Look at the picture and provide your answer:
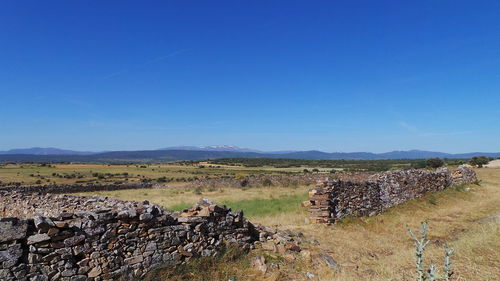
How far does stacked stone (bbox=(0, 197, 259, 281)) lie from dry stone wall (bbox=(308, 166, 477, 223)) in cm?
629

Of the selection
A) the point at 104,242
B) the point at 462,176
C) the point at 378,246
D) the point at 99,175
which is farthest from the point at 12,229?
the point at 99,175

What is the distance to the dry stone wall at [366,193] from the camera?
1448 centimetres

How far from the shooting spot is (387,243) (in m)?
11.8

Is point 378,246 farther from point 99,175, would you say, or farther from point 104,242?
point 99,175

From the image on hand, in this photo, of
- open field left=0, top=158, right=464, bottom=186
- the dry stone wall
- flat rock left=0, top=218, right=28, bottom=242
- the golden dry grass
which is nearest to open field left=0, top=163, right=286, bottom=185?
open field left=0, top=158, right=464, bottom=186

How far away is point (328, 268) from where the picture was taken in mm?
8711

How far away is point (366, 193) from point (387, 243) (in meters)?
5.21

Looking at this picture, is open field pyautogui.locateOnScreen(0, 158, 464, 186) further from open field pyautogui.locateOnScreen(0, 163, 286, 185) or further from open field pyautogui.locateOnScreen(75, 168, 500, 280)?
open field pyautogui.locateOnScreen(75, 168, 500, 280)

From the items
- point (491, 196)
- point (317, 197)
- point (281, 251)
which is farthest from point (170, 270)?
point (491, 196)

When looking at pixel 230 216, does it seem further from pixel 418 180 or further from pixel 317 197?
pixel 418 180

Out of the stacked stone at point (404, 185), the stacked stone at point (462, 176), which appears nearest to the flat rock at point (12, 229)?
the stacked stone at point (404, 185)

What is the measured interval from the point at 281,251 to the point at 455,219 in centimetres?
1099

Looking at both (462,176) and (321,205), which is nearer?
(321,205)

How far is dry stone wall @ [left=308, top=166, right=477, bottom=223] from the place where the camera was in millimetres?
14477
